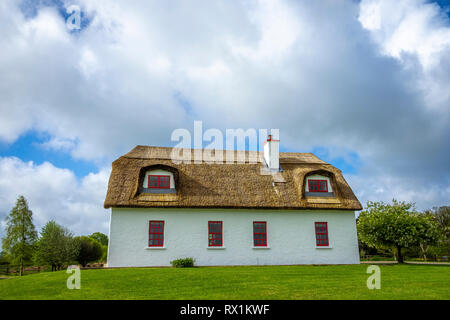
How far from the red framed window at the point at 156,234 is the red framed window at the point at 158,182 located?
2197 millimetres

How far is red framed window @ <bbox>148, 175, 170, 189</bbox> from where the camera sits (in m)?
19.6

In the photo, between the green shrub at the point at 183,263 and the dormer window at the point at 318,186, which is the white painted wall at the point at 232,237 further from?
the dormer window at the point at 318,186

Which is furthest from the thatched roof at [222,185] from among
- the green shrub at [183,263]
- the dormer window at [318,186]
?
the green shrub at [183,263]

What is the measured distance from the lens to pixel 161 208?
18.6 metres

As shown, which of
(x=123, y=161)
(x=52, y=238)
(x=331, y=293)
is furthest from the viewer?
(x=52, y=238)

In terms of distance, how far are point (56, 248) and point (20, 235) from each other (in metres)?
15.3

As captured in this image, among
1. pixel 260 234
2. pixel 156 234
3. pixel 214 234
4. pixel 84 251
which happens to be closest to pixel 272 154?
pixel 260 234

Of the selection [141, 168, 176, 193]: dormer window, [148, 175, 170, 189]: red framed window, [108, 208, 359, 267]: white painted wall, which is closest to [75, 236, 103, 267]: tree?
[108, 208, 359, 267]: white painted wall

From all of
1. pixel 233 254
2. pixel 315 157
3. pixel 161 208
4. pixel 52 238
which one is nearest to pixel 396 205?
pixel 315 157

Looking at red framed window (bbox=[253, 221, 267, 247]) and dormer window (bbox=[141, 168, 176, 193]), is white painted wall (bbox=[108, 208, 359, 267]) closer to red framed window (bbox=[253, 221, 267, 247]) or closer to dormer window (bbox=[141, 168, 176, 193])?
red framed window (bbox=[253, 221, 267, 247])

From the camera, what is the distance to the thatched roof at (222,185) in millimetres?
18781
